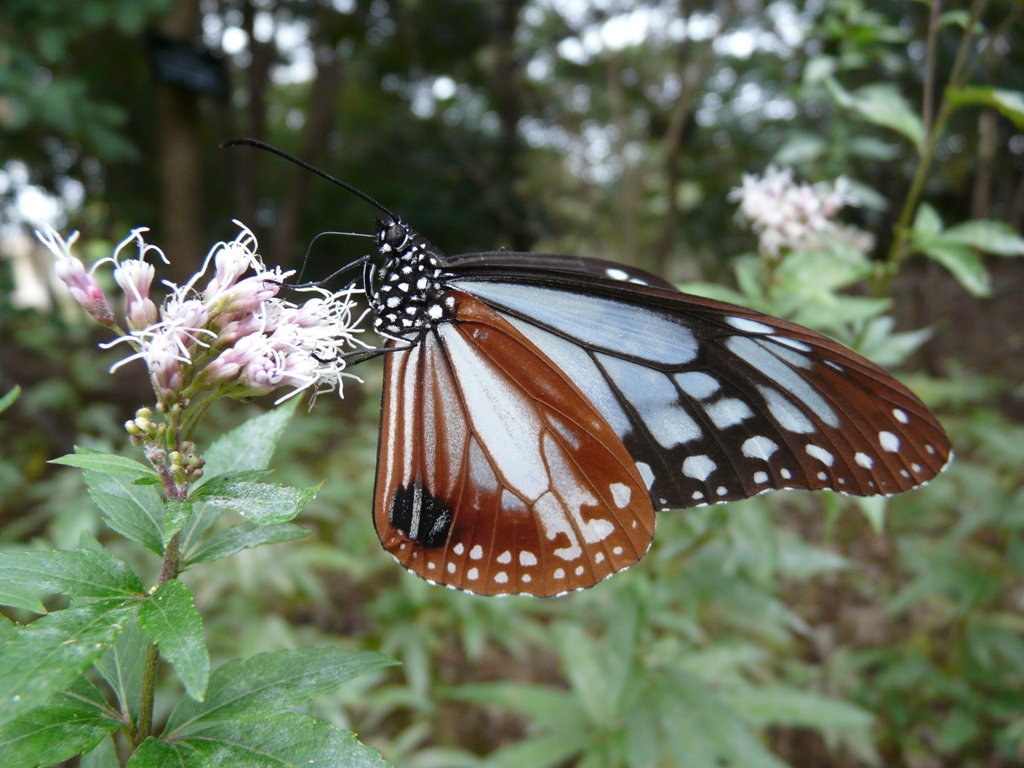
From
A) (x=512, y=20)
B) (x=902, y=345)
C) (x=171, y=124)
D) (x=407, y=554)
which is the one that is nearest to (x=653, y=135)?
(x=512, y=20)

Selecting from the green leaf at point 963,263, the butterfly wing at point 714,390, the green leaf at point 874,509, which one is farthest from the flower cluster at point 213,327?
the green leaf at point 963,263

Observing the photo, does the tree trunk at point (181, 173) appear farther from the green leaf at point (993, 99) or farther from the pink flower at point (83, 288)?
the green leaf at point (993, 99)

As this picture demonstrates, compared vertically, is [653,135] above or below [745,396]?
above

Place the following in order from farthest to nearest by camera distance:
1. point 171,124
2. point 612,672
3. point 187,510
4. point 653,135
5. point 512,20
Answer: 1. point 512,20
2. point 653,135
3. point 171,124
4. point 612,672
5. point 187,510

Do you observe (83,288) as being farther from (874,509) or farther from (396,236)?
(874,509)

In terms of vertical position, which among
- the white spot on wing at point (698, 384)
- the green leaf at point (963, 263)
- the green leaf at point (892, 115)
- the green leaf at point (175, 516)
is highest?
the green leaf at point (892, 115)

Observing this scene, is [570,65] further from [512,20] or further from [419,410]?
[419,410]
